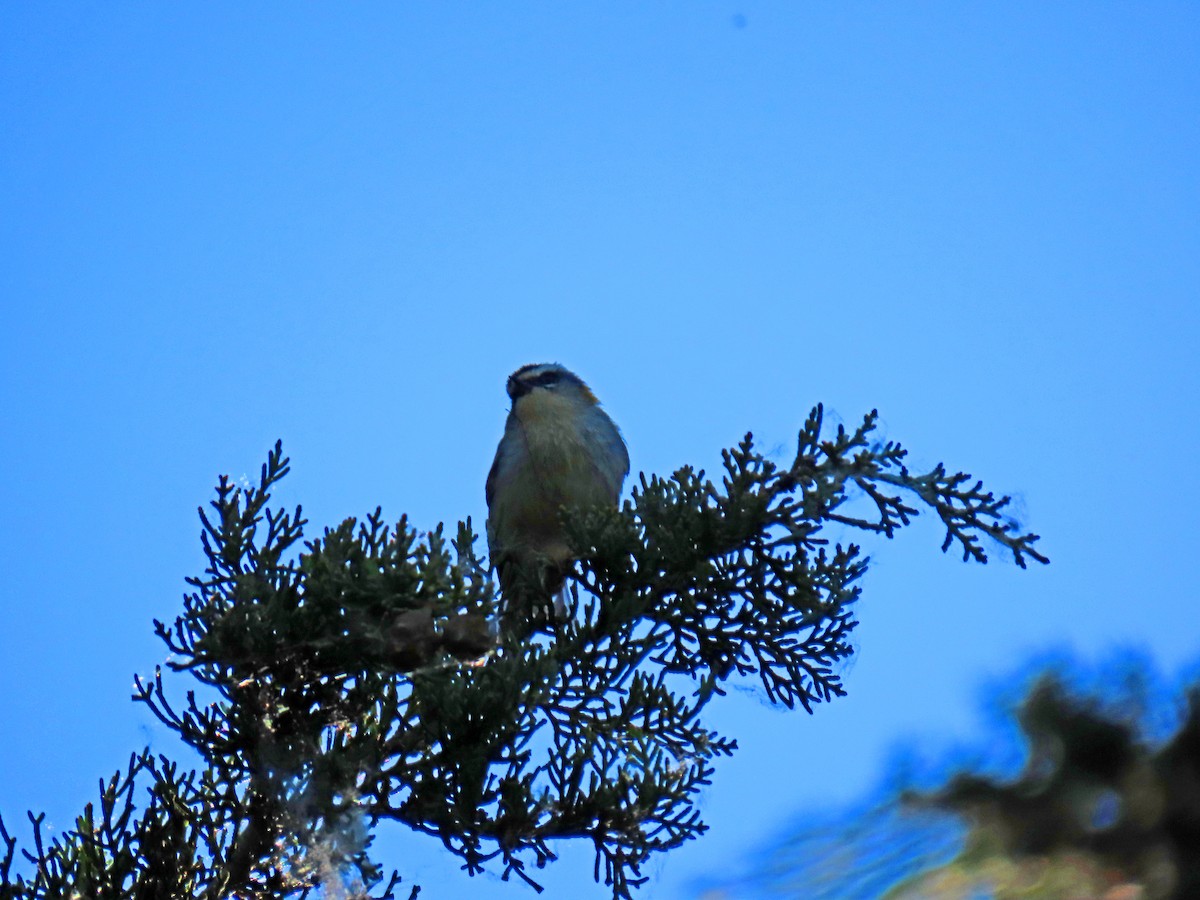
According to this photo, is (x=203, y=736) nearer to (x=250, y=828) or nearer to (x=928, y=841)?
(x=250, y=828)

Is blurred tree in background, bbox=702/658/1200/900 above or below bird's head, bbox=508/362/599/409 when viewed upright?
below

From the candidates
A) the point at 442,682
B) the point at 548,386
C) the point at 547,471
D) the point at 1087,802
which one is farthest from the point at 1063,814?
the point at 548,386

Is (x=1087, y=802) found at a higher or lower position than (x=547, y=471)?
lower

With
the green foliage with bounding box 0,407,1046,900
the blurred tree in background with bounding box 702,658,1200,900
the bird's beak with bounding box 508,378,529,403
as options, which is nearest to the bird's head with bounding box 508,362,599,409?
the bird's beak with bounding box 508,378,529,403

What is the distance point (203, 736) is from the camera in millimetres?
4074

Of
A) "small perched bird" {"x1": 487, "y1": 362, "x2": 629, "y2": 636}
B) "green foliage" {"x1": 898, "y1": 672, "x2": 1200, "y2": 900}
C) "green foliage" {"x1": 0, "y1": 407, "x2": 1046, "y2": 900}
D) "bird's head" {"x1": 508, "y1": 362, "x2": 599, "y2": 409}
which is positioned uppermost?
"bird's head" {"x1": 508, "y1": 362, "x2": 599, "y2": 409}

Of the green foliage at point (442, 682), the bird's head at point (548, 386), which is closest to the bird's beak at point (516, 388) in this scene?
the bird's head at point (548, 386)

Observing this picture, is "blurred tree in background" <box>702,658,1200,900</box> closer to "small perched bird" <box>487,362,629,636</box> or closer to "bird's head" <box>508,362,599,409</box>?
"small perched bird" <box>487,362,629,636</box>

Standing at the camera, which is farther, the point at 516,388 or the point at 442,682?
the point at 516,388

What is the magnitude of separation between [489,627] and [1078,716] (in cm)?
323

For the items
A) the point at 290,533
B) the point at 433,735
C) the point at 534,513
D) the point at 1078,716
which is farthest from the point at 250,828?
the point at 1078,716

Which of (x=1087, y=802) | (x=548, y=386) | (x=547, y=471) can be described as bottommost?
(x=1087, y=802)

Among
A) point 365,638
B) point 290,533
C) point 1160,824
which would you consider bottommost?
point 1160,824

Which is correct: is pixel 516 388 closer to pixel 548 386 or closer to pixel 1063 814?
pixel 548 386
